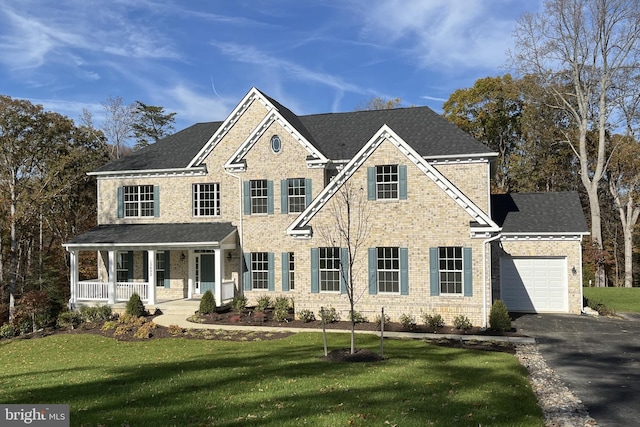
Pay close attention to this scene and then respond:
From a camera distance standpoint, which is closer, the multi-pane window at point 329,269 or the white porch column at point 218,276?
the multi-pane window at point 329,269

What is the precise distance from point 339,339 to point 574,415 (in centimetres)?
866

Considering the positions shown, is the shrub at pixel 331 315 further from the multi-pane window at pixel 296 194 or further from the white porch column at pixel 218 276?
the multi-pane window at pixel 296 194

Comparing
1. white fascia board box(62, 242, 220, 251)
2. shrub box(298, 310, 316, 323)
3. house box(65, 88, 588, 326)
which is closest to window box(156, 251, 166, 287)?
house box(65, 88, 588, 326)

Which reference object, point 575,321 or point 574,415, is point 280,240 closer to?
point 575,321

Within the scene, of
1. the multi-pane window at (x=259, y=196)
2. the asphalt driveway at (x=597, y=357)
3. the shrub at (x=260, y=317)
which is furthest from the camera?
the multi-pane window at (x=259, y=196)

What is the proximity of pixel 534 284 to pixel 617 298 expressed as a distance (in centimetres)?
809

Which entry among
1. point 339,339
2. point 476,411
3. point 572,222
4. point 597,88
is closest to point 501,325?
point 339,339

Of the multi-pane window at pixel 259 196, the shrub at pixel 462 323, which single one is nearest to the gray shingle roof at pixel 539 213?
the shrub at pixel 462 323

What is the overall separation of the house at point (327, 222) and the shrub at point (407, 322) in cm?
29

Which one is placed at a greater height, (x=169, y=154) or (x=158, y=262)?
(x=169, y=154)

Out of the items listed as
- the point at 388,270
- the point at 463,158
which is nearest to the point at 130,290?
the point at 388,270

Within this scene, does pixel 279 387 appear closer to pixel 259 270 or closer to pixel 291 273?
pixel 291 273

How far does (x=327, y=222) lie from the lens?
797 inches

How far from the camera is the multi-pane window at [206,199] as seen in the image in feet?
85.5
